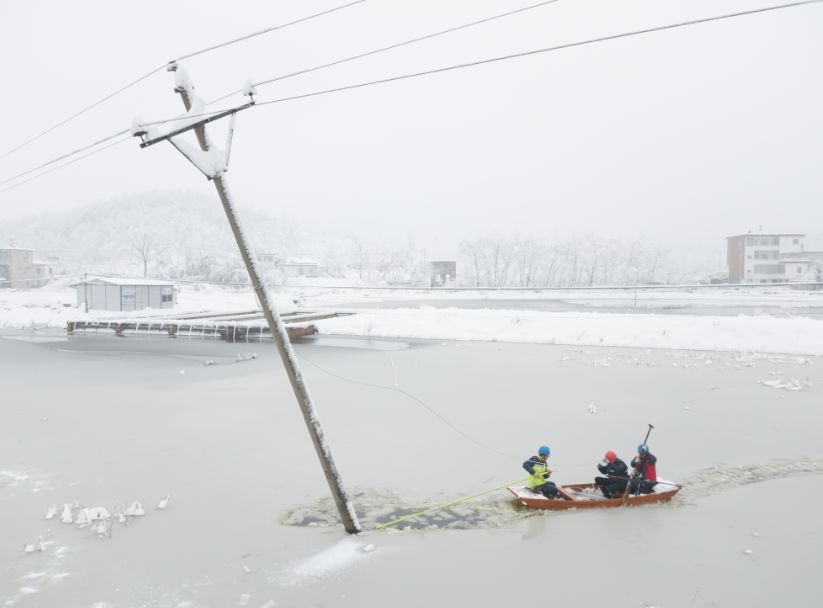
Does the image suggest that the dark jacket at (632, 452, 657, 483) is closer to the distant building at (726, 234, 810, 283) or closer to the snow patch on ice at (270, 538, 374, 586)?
the snow patch on ice at (270, 538, 374, 586)

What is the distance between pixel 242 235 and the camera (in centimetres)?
679

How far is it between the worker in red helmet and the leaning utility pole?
400cm

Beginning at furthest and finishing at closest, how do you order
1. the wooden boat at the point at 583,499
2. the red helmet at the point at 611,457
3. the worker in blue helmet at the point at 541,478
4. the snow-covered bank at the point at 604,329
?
the snow-covered bank at the point at 604,329 → the red helmet at the point at 611,457 → the worker in blue helmet at the point at 541,478 → the wooden boat at the point at 583,499

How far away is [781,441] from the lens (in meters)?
11.3

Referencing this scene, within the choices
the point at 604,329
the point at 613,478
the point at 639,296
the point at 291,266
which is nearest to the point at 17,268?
the point at 291,266

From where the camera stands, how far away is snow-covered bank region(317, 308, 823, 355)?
26.8 meters

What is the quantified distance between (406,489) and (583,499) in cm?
290

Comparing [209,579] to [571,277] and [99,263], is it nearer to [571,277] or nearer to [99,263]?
[571,277]

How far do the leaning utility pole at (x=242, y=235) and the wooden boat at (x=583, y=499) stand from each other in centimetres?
269

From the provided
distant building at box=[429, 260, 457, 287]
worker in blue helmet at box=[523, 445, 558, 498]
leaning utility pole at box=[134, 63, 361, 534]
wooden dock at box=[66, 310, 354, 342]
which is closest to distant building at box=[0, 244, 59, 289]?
wooden dock at box=[66, 310, 354, 342]

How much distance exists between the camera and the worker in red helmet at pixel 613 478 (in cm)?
824

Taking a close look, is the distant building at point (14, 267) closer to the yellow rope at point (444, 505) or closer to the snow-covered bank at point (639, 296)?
the snow-covered bank at point (639, 296)

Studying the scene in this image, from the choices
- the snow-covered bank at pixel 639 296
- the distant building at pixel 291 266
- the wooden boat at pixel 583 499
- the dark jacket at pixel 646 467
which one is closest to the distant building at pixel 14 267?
the distant building at pixel 291 266

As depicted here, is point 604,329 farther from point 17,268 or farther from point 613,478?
point 17,268
